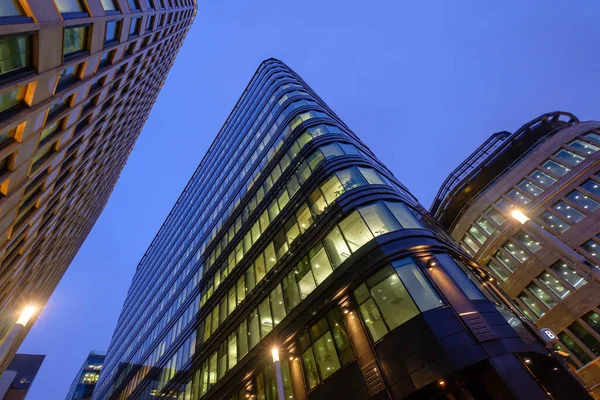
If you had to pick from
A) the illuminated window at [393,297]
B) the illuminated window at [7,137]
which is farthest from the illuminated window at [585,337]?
the illuminated window at [7,137]

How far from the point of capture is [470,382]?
41.9 feet

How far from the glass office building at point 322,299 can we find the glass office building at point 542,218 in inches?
478

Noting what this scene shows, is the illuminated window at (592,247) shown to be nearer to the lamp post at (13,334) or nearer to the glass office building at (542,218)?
the glass office building at (542,218)

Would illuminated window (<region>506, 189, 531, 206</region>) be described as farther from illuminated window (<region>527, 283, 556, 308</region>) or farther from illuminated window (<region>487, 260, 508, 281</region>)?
illuminated window (<region>527, 283, 556, 308</region>)

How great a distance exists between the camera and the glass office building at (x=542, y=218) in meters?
29.1

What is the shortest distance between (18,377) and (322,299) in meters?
87.6

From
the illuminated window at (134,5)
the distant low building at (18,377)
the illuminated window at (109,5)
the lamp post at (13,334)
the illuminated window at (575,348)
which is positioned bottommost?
the illuminated window at (575,348)

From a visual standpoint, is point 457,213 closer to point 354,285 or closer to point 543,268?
point 543,268

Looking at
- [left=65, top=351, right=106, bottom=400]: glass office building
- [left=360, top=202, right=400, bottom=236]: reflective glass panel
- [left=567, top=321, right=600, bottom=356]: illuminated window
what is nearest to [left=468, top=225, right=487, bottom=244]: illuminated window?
[left=567, top=321, right=600, bottom=356]: illuminated window

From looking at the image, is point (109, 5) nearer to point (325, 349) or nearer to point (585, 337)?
point (325, 349)

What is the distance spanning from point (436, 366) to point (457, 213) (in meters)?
41.4

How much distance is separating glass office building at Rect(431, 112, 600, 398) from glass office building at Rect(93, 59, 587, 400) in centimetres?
1214

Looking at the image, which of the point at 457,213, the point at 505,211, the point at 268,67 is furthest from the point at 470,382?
the point at 268,67

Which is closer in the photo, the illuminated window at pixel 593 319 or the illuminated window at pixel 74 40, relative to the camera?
the illuminated window at pixel 74 40
